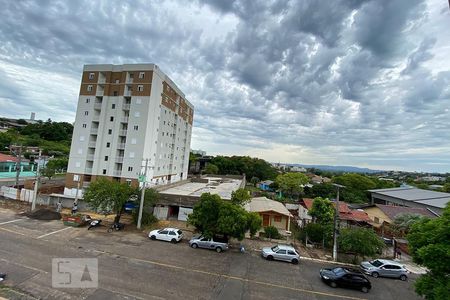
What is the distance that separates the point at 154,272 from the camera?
1625 cm

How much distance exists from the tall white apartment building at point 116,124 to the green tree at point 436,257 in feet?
116

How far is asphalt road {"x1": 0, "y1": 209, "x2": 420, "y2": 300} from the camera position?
13.7 metres

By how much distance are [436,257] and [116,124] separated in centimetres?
4157

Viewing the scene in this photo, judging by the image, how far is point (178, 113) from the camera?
52250 mm

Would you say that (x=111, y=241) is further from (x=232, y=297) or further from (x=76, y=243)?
(x=232, y=297)

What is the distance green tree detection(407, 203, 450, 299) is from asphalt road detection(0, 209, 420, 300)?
5.35 m

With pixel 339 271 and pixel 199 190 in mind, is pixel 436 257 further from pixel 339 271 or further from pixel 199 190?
pixel 199 190

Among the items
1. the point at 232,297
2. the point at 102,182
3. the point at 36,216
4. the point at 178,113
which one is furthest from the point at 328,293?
the point at 178,113

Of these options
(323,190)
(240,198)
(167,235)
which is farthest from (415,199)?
(167,235)

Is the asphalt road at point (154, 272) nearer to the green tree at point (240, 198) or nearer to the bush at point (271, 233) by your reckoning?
the bush at point (271, 233)

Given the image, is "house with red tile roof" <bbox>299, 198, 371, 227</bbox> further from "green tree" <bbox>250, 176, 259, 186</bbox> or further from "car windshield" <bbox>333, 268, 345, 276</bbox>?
"green tree" <bbox>250, 176, 259, 186</bbox>

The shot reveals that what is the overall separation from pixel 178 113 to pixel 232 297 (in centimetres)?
4333

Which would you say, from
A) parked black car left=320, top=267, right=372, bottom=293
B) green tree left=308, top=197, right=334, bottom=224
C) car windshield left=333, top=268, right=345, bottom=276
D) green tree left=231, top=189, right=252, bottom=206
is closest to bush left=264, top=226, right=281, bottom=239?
green tree left=231, top=189, right=252, bottom=206

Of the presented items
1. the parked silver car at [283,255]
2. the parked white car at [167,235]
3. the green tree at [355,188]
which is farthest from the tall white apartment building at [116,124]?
the green tree at [355,188]
